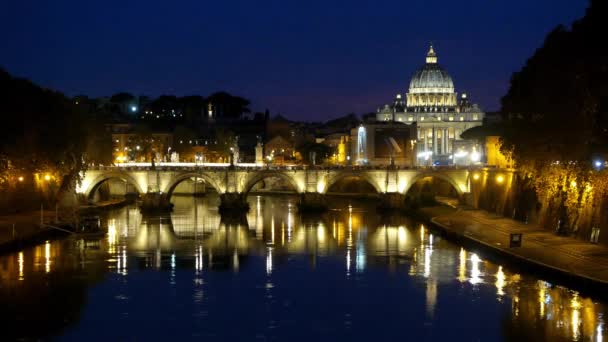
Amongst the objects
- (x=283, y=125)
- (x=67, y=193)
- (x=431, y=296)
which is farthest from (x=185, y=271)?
(x=283, y=125)

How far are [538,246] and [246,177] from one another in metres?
38.3

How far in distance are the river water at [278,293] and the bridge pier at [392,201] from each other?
19645 mm

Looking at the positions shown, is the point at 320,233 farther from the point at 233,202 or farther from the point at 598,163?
the point at 598,163

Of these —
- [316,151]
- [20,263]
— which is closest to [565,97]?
[20,263]

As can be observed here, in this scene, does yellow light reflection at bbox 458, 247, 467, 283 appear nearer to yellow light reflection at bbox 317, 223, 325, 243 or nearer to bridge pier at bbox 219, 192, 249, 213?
yellow light reflection at bbox 317, 223, 325, 243

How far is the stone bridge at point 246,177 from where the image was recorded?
79375mm

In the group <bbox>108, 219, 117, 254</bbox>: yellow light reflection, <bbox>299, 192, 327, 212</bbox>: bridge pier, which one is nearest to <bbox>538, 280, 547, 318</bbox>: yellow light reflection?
<bbox>108, 219, 117, 254</bbox>: yellow light reflection

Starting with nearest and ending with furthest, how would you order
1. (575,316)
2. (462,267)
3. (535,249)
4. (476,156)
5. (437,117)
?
(575,316) < (535,249) < (462,267) < (476,156) < (437,117)

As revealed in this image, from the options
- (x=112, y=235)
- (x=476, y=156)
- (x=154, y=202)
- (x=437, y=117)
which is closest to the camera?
(x=112, y=235)

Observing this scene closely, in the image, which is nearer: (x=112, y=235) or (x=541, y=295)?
(x=541, y=295)

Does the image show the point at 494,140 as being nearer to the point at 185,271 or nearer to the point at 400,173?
the point at 400,173

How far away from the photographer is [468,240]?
52781 mm

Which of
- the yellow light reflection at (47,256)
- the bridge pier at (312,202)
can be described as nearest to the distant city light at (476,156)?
the bridge pier at (312,202)

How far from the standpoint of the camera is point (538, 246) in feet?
150
